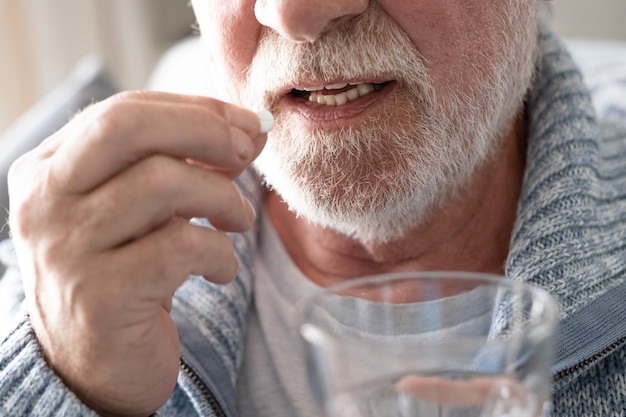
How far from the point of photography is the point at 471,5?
0.89 m

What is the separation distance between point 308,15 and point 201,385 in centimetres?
38

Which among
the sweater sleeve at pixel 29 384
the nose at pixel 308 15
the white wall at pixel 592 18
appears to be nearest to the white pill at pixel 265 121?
the nose at pixel 308 15

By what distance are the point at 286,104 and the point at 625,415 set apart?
440 mm

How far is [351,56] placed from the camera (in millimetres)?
803

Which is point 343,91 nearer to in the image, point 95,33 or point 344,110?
point 344,110

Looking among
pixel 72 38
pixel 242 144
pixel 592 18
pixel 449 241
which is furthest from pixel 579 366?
pixel 72 38

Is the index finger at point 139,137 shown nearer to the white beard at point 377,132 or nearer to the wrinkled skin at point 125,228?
the wrinkled skin at point 125,228

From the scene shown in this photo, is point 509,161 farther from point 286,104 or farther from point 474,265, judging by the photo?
point 286,104

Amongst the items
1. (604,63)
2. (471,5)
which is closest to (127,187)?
(471,5)

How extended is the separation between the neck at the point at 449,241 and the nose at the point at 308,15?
1.03 ft

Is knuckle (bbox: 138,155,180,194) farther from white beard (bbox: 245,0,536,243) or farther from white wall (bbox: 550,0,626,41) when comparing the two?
white wall (bbox: 550,0,626,41)

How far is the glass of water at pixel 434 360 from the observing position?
0.45m

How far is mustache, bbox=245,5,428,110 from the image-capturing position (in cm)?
81

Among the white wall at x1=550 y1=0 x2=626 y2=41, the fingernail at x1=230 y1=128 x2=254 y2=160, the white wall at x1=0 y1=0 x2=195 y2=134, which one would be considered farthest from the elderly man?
the white wall at x1=0 y1=0 x2=195 y2=134
